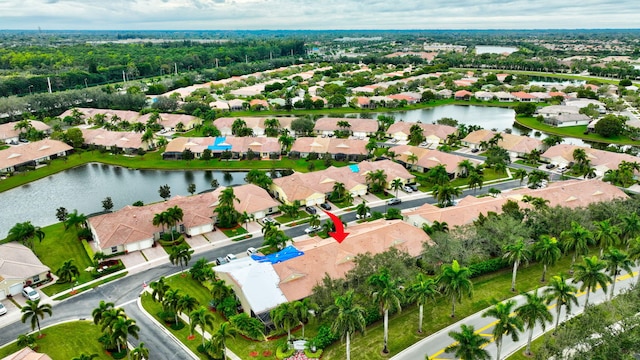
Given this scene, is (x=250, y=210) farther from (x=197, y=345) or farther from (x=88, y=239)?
(x=197, y=345)

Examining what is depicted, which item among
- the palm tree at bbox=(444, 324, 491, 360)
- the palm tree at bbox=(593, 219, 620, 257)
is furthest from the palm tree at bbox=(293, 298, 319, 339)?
the palm tree at bbox=(593, 219, 620, 257)

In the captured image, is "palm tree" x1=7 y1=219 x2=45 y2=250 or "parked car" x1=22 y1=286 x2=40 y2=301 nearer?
"parked car" x1=22 y1=286 x2=40 y2=301

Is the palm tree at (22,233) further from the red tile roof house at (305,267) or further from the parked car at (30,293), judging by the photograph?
the red tile roof house at (305,267)

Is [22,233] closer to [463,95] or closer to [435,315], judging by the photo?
[435,315]

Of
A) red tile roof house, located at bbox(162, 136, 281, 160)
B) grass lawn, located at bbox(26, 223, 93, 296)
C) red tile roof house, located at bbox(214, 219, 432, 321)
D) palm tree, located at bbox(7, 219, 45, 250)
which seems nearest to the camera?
red tile roof house, located at bbox(214, 219, 432, 321)

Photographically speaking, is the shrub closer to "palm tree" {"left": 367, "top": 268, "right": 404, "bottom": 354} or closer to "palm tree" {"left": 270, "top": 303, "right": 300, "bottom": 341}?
"palm tree" {"left": 367, "top": 268, "right": 404, "bottom": 354}

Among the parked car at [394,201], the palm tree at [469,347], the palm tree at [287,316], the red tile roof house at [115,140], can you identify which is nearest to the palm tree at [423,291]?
the palm tree at [469,347]

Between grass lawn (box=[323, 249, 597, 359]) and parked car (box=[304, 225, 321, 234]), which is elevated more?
parked car (box=[304, 225, 321, 234])
